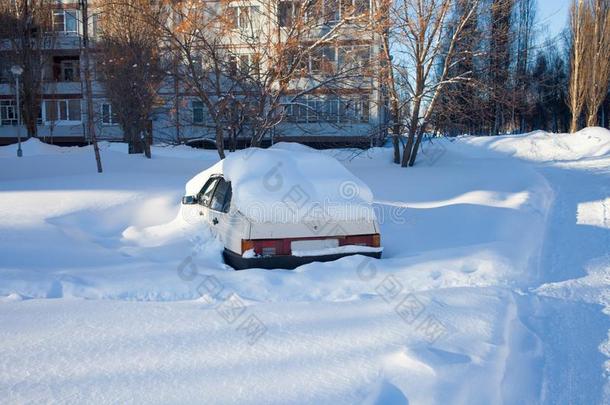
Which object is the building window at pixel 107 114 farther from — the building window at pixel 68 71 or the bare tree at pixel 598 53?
the bare tree at pixel 598 53

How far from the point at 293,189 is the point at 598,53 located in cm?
2898

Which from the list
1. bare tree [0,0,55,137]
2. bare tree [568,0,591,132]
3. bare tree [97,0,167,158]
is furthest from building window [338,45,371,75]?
bare tree [0,0,55,137]

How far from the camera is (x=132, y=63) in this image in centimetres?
1620

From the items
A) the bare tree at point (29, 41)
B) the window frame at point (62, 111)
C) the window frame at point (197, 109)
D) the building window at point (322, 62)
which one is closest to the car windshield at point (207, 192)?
the building window at point (322, 62)

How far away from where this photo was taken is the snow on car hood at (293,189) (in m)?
5.97

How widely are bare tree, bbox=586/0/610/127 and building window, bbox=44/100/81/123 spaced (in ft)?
102

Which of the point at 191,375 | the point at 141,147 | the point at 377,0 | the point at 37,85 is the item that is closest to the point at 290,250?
the point at 191,375

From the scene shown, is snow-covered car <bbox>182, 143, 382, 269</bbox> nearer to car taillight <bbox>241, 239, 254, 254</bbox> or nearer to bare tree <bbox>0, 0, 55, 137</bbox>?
car taillight <bbox>241, 239, 254, 254</bbox>

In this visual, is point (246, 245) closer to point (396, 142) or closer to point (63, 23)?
point (396, 142)

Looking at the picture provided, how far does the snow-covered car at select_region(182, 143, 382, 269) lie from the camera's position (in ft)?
19.3

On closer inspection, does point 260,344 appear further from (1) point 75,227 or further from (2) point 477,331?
(1) point 75,227

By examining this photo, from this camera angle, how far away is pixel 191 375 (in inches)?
136

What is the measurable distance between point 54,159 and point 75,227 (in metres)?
12.3

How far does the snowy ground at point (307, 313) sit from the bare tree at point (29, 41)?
2544cm
